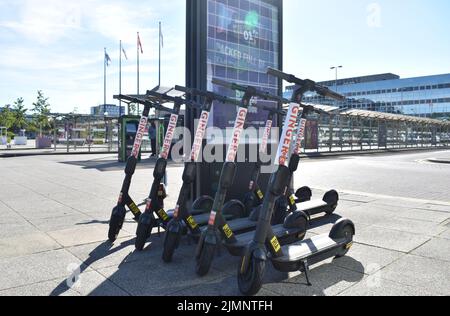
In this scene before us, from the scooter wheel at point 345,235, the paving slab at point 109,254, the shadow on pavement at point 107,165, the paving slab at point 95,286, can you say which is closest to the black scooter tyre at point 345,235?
the scooter wheel at point 345,235

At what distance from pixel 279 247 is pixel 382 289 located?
1002 millimetres

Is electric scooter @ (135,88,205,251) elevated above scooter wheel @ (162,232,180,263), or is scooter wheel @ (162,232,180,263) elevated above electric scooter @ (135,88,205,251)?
electric scooter @ (135,88,205,251)

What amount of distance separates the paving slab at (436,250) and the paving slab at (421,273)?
0.16 meters

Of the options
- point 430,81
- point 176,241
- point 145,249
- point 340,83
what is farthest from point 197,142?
point 340,83

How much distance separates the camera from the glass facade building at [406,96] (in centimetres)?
8731

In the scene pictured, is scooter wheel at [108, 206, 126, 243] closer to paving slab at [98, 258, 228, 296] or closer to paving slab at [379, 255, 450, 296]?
paving slab at [98, 258, 228, 296]

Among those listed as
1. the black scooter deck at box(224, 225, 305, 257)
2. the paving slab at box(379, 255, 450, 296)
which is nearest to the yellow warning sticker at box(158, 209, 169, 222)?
the black scooter deck at box(224, 225, 305, 257)

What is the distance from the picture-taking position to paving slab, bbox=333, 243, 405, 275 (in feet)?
13.3

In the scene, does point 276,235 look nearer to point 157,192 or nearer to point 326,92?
point 157,192

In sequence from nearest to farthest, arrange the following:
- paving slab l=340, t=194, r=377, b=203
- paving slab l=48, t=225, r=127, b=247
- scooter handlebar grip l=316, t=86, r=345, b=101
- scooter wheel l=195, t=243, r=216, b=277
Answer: scooter wheel l=195, t=243, r=216, b=277
scooter handlebar grip l=316, t=86, r=345, b=101
paving slab l=48, t=225, r=127, b=247
paving slab l=340, t=194, r=377, b=203

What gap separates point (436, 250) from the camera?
15.2 feet

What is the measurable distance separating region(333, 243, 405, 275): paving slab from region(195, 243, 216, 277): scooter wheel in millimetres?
1447

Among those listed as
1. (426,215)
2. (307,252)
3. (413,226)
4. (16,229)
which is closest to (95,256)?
(16,229)
